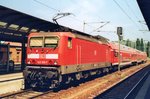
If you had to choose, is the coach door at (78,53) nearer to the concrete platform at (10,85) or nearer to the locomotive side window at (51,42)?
the locomotive side window at (51,42)

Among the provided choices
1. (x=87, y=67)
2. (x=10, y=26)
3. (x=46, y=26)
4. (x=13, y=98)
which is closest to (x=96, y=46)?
(x=87, y=67)

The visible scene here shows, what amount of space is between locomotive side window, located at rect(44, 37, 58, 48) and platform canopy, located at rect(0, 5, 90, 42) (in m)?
1.10

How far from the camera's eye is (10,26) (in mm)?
18375

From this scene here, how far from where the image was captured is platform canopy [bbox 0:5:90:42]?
15.3 m

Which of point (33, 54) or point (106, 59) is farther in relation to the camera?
point (106, 59)

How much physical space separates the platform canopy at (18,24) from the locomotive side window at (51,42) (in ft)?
3.62

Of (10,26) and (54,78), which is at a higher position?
(10,26)

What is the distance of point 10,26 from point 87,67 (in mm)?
6233

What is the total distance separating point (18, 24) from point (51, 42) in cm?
306

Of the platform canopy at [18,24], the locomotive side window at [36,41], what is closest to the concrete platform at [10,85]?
the locomotive side window at [36,41]

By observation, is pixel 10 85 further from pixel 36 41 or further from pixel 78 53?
pixel 78 53

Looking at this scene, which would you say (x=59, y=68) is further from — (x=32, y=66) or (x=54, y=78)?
(x=32, y=66)

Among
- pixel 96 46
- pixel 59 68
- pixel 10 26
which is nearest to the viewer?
pixel 59 68

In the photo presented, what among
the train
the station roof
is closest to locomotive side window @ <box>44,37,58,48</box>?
the train
